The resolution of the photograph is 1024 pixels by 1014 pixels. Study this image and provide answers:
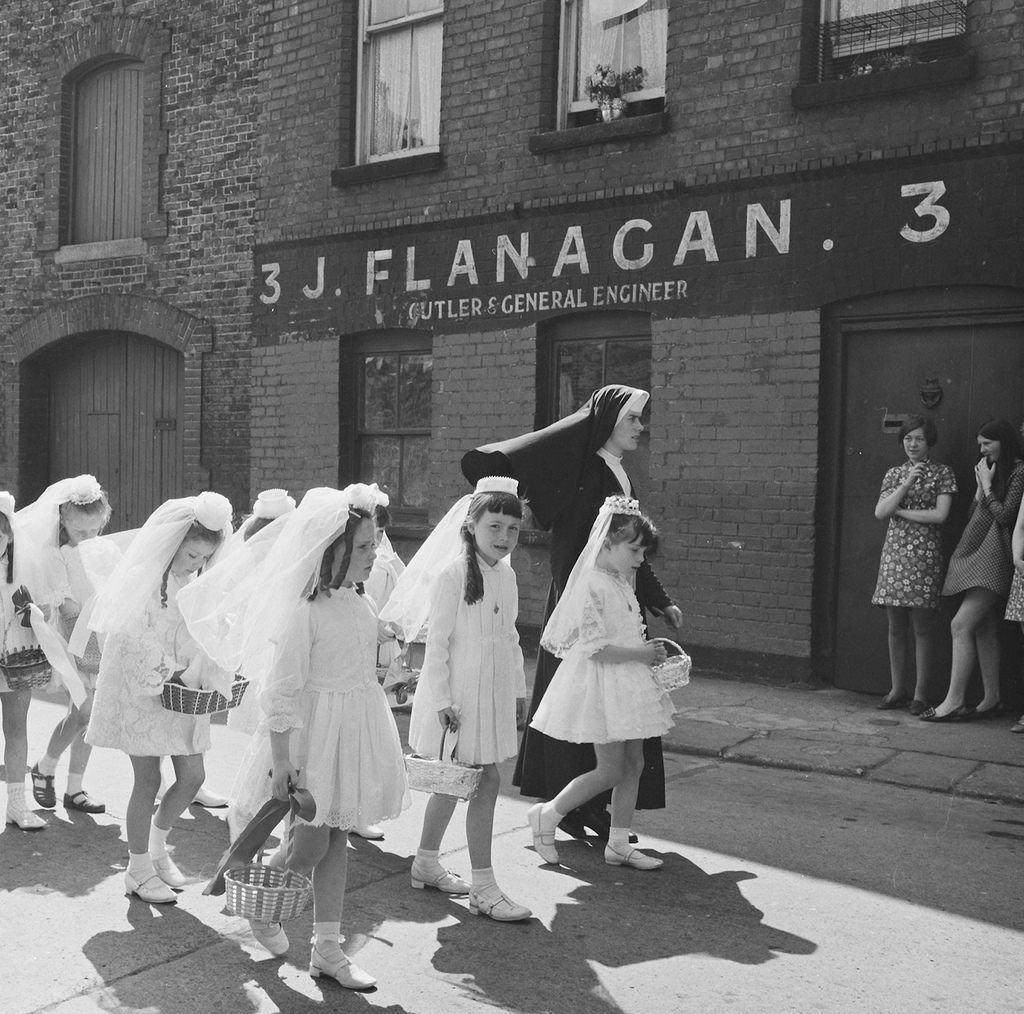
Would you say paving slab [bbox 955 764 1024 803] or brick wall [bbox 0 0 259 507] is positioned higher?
brick wall [bbox 0 0 259 507]

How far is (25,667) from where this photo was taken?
556 cm

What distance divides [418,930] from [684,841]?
157 cm

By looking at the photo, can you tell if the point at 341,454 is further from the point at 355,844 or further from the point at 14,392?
the point at 355,844

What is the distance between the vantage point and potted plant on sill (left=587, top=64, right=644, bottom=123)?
9.90 meters

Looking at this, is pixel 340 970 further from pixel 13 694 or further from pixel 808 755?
pixel 808 755

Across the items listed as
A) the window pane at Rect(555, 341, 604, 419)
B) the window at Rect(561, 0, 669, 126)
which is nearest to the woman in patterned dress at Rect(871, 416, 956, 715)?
the window pane at Rect(555, 341, 604, 419)

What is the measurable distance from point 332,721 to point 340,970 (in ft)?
2.49

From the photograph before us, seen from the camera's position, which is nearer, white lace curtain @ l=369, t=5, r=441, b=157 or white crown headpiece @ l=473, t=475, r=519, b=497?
white crown headpiece @ l=473, t=475, r=519, b=497

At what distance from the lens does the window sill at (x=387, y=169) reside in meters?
10.8

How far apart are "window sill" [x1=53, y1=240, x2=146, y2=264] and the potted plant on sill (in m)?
5.32

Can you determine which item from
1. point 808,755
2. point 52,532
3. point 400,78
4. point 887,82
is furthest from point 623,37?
point 52,532

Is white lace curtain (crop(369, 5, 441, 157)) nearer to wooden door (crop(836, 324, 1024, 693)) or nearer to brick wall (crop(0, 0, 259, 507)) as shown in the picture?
brick wall (crop(0, 0, 259, 507))

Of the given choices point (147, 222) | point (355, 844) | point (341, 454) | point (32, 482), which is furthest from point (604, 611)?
point (32, 482)

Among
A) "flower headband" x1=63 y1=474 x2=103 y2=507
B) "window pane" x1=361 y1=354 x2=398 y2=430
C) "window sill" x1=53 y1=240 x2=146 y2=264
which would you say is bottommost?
"flower headband" x1=63 y1=474 x2=103 y2=507
